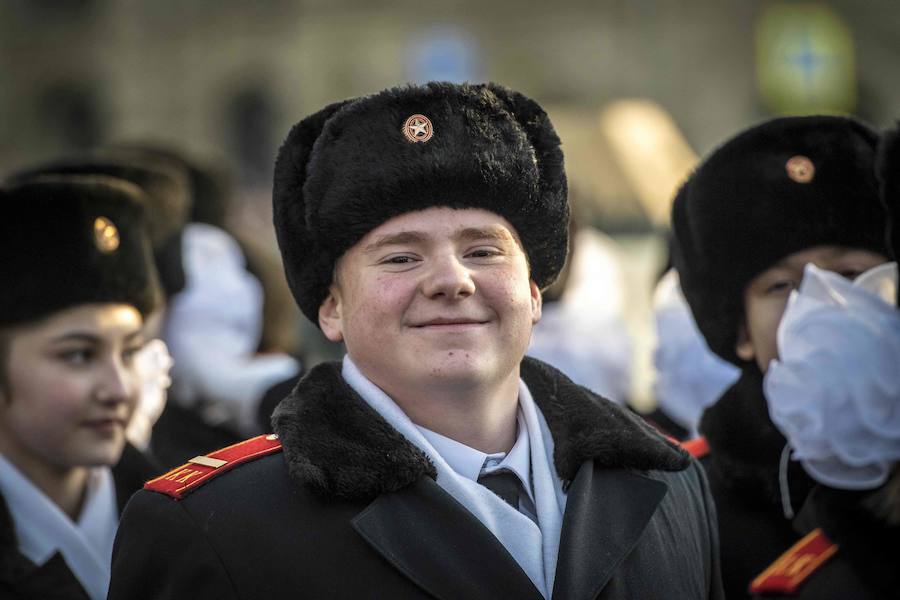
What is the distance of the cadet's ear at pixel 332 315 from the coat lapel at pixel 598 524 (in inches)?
23.9

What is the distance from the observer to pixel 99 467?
13.7 feet

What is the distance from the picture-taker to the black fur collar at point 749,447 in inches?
143

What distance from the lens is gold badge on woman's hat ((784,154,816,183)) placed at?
3756 mm

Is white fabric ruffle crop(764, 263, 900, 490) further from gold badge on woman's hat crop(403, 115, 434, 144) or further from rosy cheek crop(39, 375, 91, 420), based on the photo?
rosy cheek crop(39, 375, 91, 420)

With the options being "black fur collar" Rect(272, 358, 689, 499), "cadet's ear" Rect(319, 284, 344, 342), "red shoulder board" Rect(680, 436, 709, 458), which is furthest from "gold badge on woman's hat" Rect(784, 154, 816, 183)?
"cadet's ear" Rect(319, 284, 344, 342)

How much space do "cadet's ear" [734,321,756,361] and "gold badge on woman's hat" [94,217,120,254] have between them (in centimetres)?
180

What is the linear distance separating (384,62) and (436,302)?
2578 centimetres

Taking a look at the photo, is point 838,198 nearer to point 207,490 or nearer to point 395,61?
point 207,490

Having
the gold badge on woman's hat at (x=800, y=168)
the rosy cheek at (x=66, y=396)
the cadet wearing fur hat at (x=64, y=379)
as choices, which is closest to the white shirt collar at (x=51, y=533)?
the cadet wearing fur hat at (x=64, y=379)

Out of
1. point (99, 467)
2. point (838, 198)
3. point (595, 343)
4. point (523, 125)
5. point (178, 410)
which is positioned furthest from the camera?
point (595, 343)

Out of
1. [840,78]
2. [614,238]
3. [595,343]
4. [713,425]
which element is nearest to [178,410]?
[595,343]

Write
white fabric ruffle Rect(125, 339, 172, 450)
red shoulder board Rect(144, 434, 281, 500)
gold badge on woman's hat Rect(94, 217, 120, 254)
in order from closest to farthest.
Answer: red shoulder board Rect(144, 434, 281, 500) < gold badge on woman's hat Rect(94, 217, 120, 254) < white fabric ruffle Rect(125, 339, 172, 450)

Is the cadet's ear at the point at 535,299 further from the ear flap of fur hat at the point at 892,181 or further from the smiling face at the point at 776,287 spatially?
the ear flap of fur hat at the point at 892,181

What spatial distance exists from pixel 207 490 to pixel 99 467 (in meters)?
1.32
